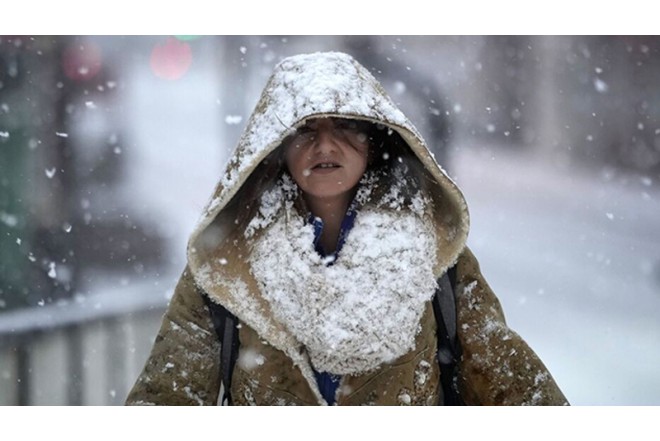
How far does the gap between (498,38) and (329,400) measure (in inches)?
37.1

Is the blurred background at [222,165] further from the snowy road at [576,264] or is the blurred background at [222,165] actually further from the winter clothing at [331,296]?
the winter clothing at [331,296]

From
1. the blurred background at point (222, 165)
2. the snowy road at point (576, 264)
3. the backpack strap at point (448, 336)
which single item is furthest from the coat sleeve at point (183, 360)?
the snowy road at point (576, 264)

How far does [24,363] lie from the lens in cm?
199

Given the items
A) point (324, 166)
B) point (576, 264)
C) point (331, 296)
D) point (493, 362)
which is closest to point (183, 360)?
point (331, 296)

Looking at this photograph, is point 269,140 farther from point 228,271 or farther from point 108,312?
point 108,312

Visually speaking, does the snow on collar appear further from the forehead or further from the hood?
the forehead

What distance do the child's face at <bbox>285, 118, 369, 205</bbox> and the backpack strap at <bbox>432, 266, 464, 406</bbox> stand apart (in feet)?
0.83

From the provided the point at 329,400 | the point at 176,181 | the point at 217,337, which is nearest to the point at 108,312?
the point at 176,181

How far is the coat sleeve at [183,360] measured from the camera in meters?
1.17

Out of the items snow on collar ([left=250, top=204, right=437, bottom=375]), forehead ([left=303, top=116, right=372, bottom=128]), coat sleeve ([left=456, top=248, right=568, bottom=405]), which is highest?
forehead ([left=303, top=116, right=372, bottom=128])

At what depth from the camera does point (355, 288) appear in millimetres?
1050

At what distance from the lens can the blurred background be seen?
170 centimetres

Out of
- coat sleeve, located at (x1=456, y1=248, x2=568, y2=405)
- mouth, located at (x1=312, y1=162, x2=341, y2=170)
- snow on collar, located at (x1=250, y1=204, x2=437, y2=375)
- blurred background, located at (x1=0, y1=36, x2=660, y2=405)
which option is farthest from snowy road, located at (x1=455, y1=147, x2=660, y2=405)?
mouth, located at (x1=312, y1=162, x2=341, y2=170)

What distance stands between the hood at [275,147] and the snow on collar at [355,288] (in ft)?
0.11
